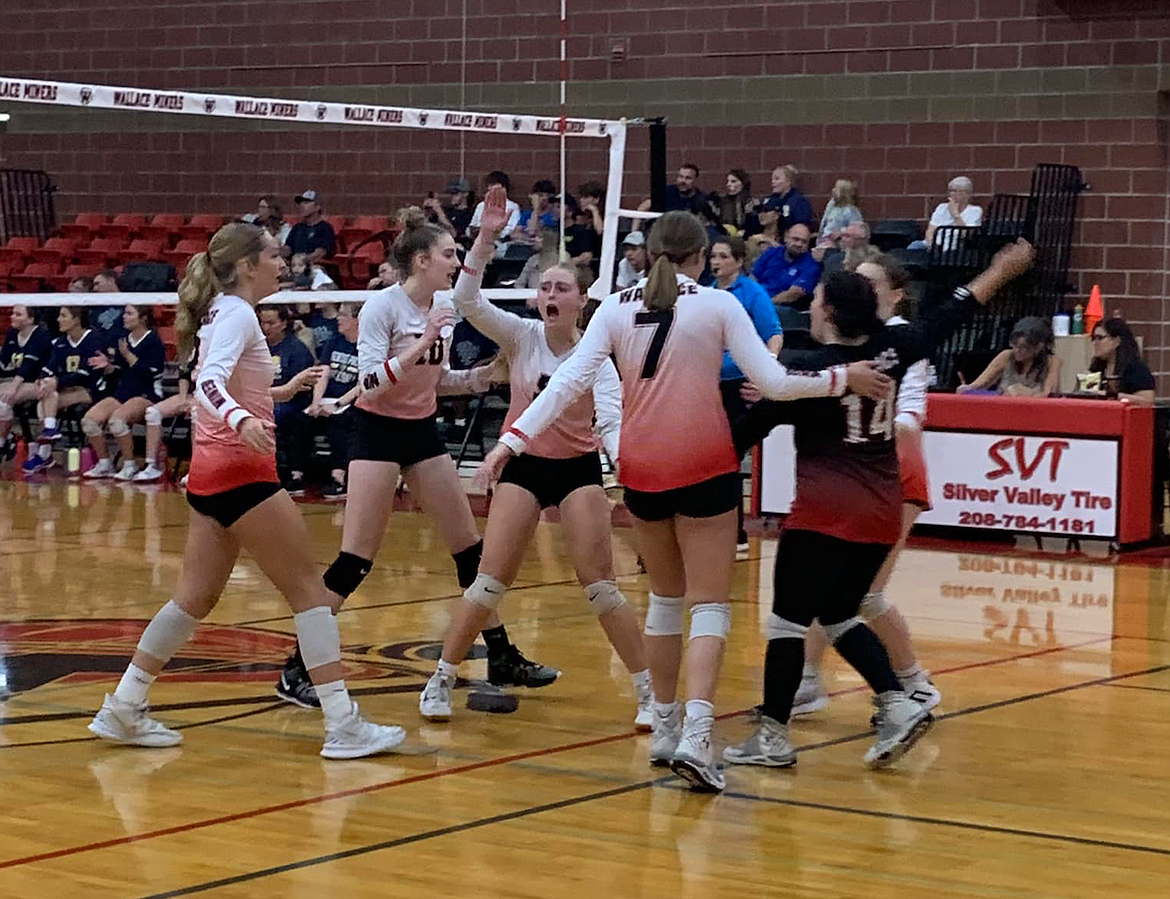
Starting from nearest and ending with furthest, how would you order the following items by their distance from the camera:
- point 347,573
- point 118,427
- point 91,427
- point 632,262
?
point 347,573, point 632,262, point 118,427, point 91,427

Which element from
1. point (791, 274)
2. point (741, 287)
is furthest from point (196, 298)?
point (791, 274)

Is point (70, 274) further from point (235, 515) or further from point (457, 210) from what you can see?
point (235, 515)

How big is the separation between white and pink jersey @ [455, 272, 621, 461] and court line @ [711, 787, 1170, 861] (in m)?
1.52

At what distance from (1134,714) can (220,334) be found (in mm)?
3656

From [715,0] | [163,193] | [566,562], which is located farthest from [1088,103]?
[163,193]

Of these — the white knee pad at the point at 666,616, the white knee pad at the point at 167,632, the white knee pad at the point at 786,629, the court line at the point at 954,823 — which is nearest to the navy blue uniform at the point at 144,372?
the white knee pad at the point at 167,632

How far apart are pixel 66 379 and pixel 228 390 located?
11.7 meters

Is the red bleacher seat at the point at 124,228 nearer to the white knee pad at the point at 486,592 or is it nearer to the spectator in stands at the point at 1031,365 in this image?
the spectator in stands at the point at 1031,365

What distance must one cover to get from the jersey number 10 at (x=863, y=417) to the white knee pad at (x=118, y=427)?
11.6 metres

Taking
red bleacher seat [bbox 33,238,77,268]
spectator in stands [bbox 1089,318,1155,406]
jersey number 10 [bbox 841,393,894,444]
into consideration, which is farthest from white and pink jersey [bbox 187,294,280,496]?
red bleacher seat [bbox 33,238,77,268]

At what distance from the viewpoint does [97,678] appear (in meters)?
7.88

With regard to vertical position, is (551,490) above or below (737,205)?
below

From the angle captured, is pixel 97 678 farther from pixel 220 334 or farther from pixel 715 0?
pixel 715 0

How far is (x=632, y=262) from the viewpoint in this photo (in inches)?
649
